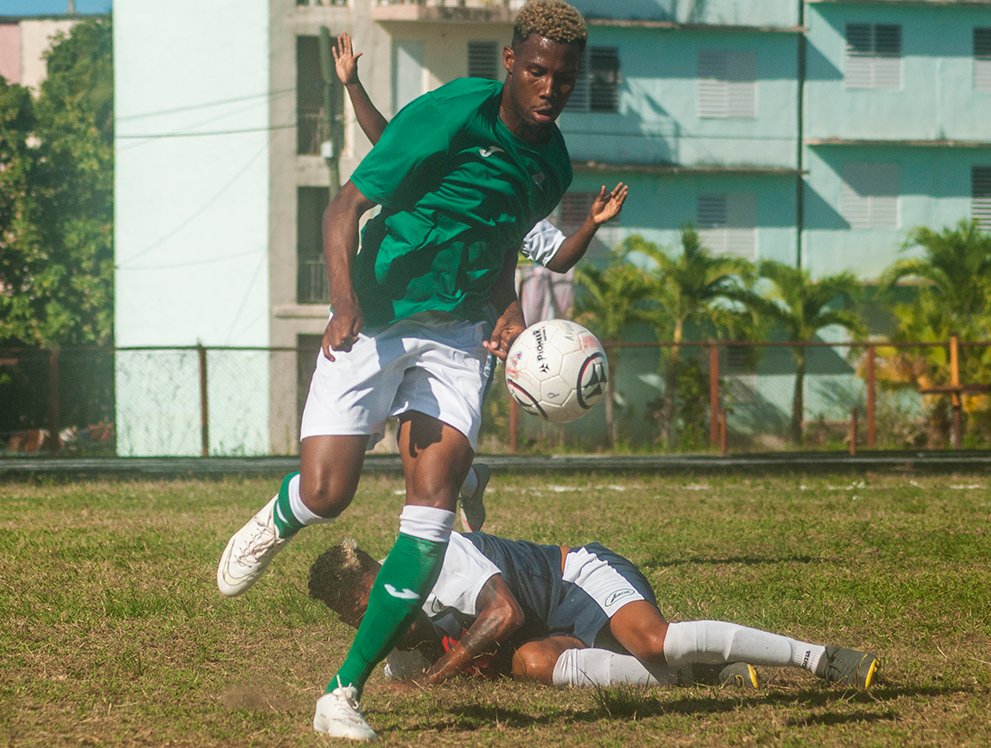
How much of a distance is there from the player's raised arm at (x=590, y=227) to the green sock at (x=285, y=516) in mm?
1434

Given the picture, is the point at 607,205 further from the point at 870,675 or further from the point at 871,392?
the point at 871,392

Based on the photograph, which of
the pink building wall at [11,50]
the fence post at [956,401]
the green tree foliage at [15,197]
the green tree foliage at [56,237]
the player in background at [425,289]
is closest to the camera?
the player in background at [425,289]

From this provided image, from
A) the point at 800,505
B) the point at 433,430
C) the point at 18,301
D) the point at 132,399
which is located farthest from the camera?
the point at 18,301

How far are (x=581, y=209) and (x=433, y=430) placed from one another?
30.2 meters

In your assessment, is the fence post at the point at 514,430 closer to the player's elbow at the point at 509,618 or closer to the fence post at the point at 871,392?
the fence post at the point at 871,392

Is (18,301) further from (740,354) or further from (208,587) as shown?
(208,587)

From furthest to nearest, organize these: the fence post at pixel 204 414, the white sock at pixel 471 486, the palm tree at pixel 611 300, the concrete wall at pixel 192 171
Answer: the concrete wall at pixel 192 171 → the palm tree at pixel 611 300 → the fence post at pixel 204 414 → the white sock at pixel 471 486

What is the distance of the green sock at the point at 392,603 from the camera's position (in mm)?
4547

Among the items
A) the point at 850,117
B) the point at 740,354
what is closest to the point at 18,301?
the point at 740,354

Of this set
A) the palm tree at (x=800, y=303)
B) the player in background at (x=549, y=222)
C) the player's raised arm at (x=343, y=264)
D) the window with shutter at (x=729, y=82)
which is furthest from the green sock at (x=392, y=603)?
the window with shutter at (x=729, y=82)

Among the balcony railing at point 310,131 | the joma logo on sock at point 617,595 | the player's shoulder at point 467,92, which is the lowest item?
the joma logo on sock at point 617,595

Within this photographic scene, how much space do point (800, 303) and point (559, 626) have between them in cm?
2730

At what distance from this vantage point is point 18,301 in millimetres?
39656

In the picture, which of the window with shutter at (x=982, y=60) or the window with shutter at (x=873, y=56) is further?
the window with shutter at (x=982, y=60)
